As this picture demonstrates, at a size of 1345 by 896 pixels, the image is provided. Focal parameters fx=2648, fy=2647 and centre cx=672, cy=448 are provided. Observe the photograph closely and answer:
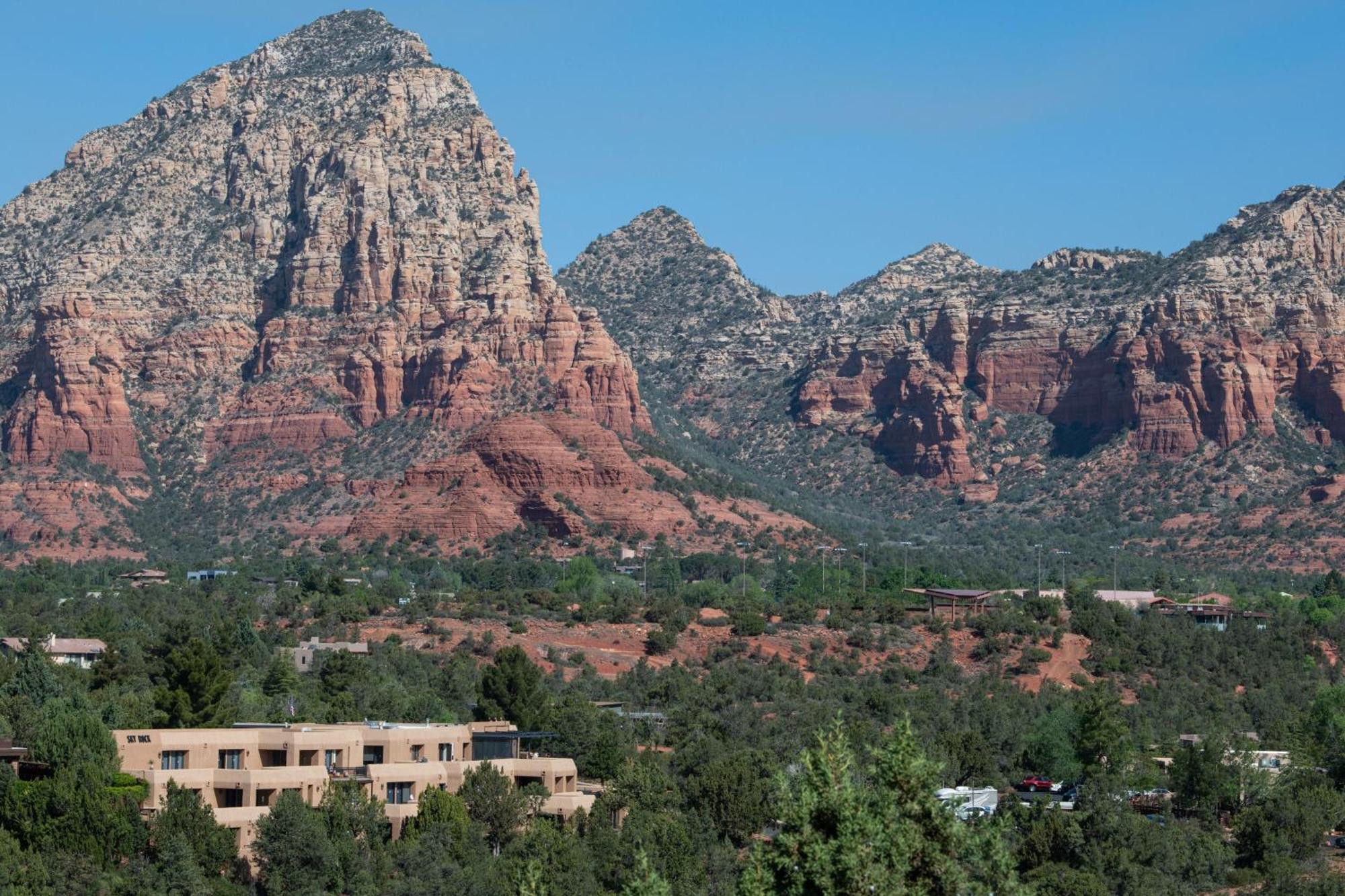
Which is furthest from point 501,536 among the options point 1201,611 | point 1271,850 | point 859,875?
point 859,875

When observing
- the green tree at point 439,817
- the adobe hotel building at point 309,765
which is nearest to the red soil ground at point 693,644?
the adobe hotel building at point 309,765

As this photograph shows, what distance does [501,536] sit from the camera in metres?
176

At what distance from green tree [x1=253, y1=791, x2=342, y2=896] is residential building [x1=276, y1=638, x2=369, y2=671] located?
118 feet

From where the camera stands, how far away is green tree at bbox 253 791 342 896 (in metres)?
74.3

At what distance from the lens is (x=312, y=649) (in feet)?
395

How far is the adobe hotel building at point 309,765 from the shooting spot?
264 feet

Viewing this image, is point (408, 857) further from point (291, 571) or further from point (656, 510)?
point (656, 510)

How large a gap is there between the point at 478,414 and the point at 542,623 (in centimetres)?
5937

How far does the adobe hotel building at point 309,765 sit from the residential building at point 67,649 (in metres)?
29.0

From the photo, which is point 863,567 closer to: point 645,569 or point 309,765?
point 645,569

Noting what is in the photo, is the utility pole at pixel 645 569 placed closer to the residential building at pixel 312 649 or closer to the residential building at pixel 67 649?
the residential building at pixel 312 649

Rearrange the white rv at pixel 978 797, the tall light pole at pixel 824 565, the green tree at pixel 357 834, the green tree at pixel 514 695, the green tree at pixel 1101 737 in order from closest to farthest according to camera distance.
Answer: the green tree at pixel 357 834
the white rv at pixel 978 797
the green tree at pixel 1101 737
the green tree at pixel 514 695
the tall light pole at pixel 824 565

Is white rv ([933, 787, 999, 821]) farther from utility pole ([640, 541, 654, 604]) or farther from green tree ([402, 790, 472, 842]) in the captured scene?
utility pole ([640, 541, 654, 604])

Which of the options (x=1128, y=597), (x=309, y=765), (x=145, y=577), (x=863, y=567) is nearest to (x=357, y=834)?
(x=309, y=765)
